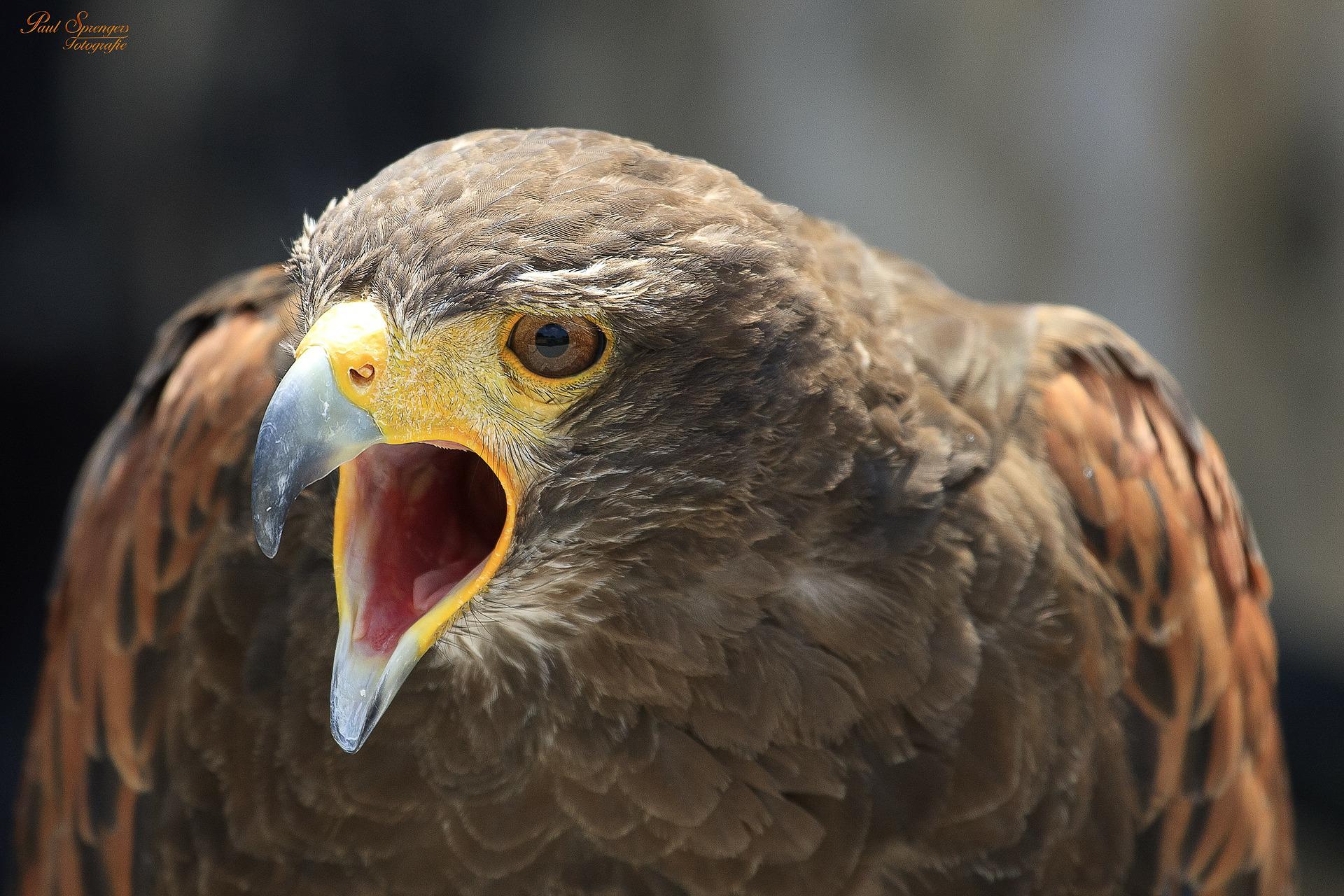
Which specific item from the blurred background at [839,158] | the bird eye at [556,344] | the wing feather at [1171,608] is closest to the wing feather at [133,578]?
the bird eye at [556,344]

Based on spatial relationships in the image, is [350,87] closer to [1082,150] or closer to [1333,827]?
[1082,150]

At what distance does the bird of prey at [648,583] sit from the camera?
1544mm

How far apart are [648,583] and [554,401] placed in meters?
0.30

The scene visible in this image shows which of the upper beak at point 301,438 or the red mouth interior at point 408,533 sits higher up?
the upper beak at point 301,438

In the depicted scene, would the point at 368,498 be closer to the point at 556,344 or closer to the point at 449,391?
the point at 449,391

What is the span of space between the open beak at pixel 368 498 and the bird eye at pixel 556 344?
0.11 meters

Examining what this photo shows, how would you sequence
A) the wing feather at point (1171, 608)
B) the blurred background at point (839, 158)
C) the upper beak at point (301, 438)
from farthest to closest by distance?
1. the blurred background at point (839, 158)
2. the wing feather at point (1171, 608)
3. the upper beak at point (301, 438)

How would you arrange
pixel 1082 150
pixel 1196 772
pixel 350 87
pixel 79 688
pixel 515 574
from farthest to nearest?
pixel 1082 150 → pixel 350 87 → pixel 79 688 → pixel 1196 772 → pixel 515 574

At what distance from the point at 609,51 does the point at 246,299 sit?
8.55 feet

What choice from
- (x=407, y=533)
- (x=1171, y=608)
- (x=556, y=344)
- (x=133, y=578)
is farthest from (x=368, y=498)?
(x=1171, y=608)

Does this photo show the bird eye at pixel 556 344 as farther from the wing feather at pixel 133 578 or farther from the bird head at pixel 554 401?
the wing feather at pixel 133 578

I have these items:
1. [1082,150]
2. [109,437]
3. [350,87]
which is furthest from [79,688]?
[1082,150]

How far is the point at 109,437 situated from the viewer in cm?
271

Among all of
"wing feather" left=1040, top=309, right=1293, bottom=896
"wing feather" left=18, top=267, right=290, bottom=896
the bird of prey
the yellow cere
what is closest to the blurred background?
"wing feather" left=18, top=267, right=290, bottom=896
